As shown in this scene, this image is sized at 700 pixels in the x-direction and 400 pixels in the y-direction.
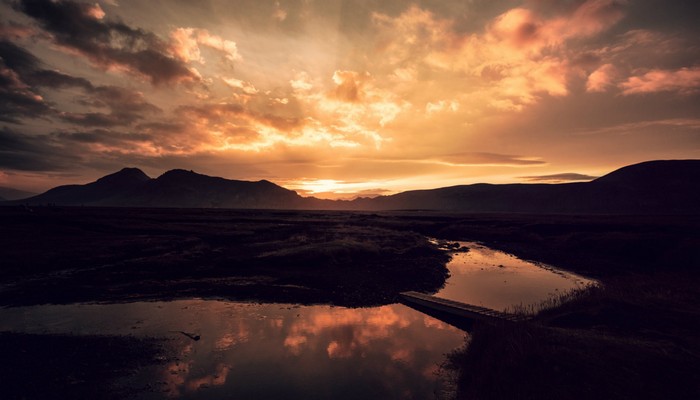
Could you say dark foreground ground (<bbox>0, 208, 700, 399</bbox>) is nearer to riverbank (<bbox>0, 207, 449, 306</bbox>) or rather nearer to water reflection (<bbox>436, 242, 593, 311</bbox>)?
riverbank (<bbox>0, 207, 449, 306</bbox>)

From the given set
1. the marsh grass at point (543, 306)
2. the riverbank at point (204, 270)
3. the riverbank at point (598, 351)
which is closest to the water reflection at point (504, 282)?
the marsh grass at point (543, 306)

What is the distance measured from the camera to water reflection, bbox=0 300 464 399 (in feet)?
35.7

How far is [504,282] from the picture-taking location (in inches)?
1075

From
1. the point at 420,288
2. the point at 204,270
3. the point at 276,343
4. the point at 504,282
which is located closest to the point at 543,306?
the point at 420,288

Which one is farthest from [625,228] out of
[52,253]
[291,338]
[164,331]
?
[52,253]

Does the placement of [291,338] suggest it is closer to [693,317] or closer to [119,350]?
[119,350]

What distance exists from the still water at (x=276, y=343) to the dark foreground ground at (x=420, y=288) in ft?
4.25

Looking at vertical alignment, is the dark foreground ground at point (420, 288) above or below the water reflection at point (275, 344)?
above

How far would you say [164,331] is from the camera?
15125 millimetres

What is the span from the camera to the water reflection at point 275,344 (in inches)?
428

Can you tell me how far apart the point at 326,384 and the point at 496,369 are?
5.80 meters

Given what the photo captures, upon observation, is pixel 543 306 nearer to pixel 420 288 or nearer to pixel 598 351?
pixel 420 288

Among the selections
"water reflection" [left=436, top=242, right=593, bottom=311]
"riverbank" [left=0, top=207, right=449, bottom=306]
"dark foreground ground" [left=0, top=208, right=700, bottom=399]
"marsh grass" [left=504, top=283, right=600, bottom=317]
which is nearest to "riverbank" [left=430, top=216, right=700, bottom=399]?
"dark foreground ground" [left=0, top=208, right=700, bottom=399]

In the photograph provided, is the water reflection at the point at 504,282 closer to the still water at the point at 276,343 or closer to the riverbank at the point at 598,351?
the still water at the point at 276,343
